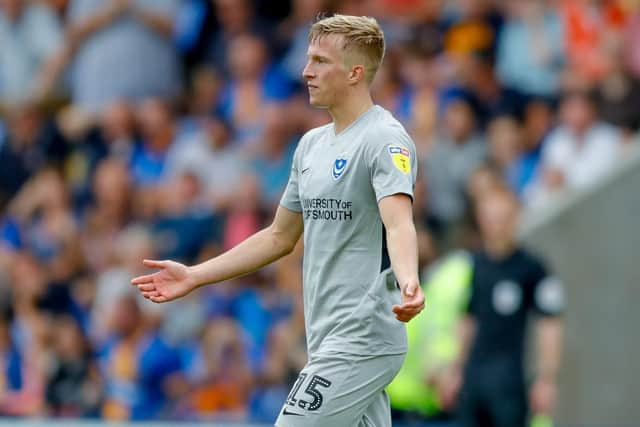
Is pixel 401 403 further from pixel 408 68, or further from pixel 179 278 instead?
pixel 179 278

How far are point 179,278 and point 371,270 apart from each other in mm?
781

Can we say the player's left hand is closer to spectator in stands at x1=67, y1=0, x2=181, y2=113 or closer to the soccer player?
the soccer player

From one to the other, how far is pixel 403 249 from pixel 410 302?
0.32 metres

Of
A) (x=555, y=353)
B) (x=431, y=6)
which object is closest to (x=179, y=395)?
(x=555, y=353)

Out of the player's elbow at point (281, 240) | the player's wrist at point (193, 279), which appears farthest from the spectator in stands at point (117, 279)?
the player's wrist at point (193, 279)

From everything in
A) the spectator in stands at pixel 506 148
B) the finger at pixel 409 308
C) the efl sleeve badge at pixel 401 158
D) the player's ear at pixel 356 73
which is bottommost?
the spectator in stands at pixel 506 148

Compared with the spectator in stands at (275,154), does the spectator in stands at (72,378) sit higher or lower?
lower

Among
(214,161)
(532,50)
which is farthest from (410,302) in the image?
(214,161)

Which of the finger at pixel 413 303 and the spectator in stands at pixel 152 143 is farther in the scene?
the spectator in stands at pixel 152 143

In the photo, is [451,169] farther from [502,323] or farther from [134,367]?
[134,367]

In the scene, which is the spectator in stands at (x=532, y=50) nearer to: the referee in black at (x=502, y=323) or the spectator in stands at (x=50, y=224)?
the referee in black at (x=502, y=323)

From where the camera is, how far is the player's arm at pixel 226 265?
5.41 meters

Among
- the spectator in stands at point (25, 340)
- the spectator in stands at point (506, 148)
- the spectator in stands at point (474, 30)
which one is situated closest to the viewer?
the spectator in stands at point (506, 148)

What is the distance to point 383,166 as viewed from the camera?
509 centimetres
